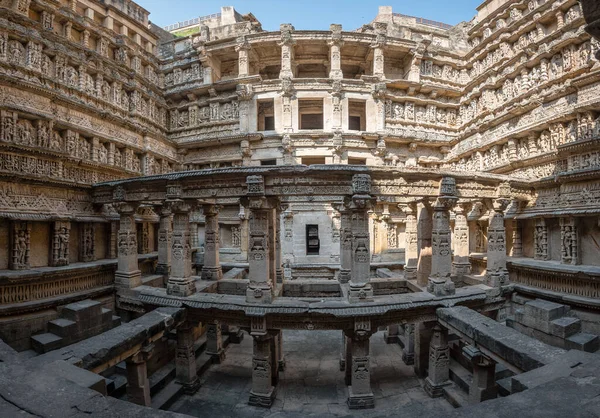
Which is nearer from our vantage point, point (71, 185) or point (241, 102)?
point (71, 185)

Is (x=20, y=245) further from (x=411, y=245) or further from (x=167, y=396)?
(x=411, y=245)

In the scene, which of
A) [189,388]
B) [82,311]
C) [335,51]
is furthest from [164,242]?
[335,51]

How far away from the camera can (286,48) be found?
17219 mm

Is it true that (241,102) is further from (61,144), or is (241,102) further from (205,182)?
(205,182)

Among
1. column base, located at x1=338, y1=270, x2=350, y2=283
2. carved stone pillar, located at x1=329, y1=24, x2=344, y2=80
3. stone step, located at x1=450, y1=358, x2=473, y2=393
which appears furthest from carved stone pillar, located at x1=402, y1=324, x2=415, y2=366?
carved stone pillar, located at x1=329, y1=24, x2=344, y2=80

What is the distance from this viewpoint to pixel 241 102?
17.7m

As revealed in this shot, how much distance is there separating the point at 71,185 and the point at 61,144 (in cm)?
234

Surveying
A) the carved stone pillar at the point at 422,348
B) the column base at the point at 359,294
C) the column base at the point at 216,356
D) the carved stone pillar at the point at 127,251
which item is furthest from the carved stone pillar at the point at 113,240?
the carved stone pillar at the point at 422,348

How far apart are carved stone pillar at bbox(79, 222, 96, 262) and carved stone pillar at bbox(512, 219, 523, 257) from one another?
1809 centimetres

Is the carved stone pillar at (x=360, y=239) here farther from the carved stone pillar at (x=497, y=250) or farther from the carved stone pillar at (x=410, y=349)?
the carved stone pillar at (x=497, y=250)

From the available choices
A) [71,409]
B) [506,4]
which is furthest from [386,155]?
[71,409]

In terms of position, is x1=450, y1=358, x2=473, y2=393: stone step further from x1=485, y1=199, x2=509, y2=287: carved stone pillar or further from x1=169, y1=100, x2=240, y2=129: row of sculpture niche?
x1=169, y1=100, x2=240, y2=129: row of sculpture niche

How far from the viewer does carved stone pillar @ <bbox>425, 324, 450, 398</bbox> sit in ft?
27.0

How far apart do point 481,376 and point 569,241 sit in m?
7.33
